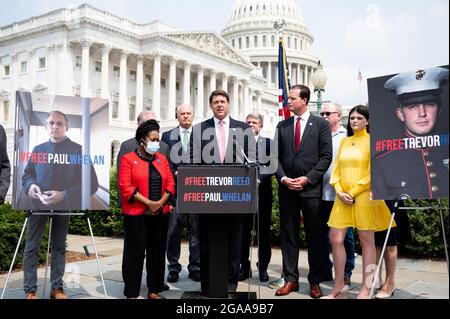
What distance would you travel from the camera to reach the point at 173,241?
7172 mm

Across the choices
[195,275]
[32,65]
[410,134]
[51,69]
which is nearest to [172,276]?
[195,275]

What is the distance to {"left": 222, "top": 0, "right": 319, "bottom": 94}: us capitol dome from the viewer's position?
85.5m

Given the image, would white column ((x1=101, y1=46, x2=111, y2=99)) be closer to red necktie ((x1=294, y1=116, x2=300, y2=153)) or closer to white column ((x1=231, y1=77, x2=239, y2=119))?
white column ((x1=231, y1=77, x2=239, y2=119))

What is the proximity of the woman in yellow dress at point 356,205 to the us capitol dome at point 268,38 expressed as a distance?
261 ft

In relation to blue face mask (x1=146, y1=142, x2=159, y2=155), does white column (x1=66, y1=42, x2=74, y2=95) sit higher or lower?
higher

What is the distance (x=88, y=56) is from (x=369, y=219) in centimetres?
5128

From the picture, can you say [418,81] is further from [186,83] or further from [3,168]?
[186,83]

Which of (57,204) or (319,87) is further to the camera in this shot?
(319,87)

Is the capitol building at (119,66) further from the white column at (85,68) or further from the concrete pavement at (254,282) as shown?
the concrete pavement at (254,282)

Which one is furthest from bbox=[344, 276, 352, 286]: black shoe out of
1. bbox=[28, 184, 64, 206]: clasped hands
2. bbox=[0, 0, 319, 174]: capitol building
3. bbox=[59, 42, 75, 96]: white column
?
bbox=[59, 42, 75, 96]: white column

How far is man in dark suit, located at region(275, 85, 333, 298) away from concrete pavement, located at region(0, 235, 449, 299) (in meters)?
0.36

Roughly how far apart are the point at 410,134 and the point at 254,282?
314 centimetres
